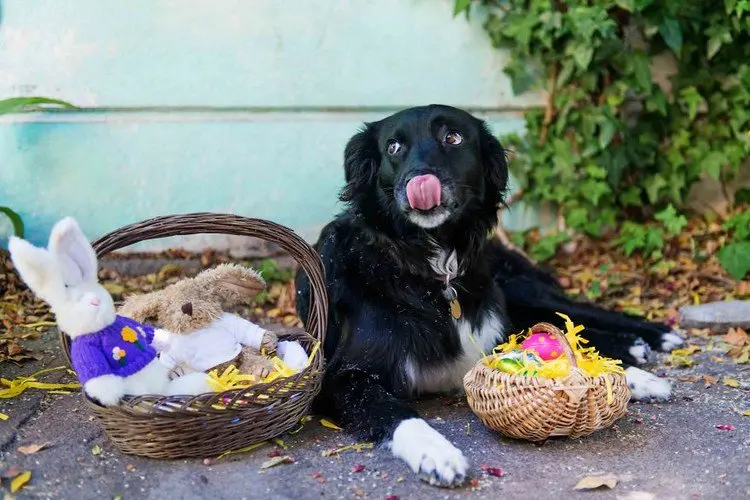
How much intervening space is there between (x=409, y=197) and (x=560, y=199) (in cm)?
223

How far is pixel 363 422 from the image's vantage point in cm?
270

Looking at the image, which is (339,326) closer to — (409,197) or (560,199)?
(409,197)

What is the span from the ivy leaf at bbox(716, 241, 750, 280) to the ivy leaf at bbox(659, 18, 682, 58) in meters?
1.18

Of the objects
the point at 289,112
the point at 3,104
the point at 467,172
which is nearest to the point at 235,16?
the point at 289,112

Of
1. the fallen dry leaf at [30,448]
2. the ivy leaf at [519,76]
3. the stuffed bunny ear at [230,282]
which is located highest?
the ivy leaf at [519,76]

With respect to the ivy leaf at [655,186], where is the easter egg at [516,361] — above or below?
below

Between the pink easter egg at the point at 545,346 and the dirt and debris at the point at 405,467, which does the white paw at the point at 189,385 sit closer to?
the dirt and debris at the point at 405,467

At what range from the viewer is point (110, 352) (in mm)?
2342

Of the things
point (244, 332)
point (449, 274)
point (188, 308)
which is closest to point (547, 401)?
point (449, 274)

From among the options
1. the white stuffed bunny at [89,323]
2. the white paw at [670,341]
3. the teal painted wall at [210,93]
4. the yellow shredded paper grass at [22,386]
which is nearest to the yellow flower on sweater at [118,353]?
the white stuffed bunny at [89,323]

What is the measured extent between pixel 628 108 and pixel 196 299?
10.9ft

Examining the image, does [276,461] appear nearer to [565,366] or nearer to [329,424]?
[329,424]

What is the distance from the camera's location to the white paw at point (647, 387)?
3.04 metres

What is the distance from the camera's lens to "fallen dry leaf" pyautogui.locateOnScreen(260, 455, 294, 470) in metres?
2.49
